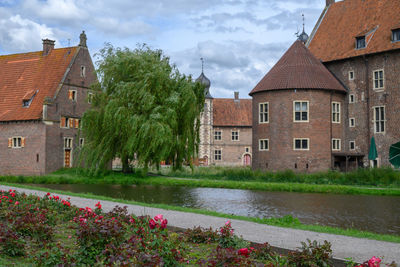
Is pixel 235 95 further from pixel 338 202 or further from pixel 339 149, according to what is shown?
pixel 338 202

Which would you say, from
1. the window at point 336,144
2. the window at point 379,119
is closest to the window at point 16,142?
the window at point 336,144

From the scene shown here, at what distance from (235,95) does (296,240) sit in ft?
175

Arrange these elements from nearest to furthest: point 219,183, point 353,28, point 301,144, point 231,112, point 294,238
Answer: point 294,238, point 219,183, point 301,144, point 353,28, point 231,112

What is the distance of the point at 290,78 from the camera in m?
32.1

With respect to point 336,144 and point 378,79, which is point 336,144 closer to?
point 336,144

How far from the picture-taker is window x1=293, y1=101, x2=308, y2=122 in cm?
3167

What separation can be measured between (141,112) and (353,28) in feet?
57.8

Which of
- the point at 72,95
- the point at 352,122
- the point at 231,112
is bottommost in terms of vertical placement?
the point at 352,122

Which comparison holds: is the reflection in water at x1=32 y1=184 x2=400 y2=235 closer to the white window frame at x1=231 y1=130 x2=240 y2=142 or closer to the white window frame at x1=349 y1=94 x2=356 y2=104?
the white window frame at x1=349 y1=94 x2=356 y2=104

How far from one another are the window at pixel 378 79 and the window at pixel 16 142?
27.0 metres

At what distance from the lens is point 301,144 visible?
103 ft

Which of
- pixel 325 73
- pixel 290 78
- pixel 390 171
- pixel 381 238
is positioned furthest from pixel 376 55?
pixel 381 238

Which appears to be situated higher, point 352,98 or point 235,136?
point 352,98

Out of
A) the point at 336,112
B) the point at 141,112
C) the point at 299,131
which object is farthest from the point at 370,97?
the point at 141,112
